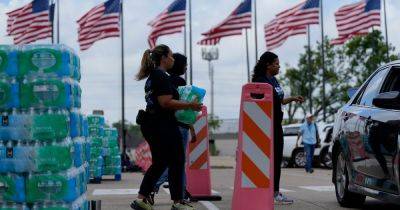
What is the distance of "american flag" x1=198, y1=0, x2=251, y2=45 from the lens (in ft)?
126

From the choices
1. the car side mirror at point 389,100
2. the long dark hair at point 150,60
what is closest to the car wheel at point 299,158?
the long dark hair at point 150,60

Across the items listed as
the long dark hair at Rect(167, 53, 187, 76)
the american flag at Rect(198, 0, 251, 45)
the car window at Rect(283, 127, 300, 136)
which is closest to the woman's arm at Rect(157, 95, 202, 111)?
the long dark hair at Rect(167, 53, 187, 76)

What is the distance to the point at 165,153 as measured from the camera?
9242 millimetres

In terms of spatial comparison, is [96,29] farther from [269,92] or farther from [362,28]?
[269,92]

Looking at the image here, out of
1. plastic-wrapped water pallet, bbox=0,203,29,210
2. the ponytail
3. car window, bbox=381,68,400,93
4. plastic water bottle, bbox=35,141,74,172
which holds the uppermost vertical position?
the ponytail

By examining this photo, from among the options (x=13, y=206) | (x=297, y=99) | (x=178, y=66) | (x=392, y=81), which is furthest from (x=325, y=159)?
(x=13, y=206)

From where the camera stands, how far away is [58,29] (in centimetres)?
4484

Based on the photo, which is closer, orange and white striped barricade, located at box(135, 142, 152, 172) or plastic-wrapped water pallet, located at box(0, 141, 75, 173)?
plastic-wrapped water pallet, located at box(0, 141, 75, 173)

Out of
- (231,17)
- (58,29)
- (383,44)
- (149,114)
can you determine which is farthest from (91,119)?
(383,44)

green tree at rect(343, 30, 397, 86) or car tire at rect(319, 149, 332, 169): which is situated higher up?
green tree at rect(343, 30, 397, 86)

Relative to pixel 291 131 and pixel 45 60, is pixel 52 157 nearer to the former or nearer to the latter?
pixel 45 60

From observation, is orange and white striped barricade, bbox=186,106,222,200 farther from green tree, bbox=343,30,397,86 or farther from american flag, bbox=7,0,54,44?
green tree, bbox=343,30,397,86

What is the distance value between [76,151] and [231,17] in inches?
1292

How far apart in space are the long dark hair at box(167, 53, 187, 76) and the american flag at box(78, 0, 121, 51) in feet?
84.5
